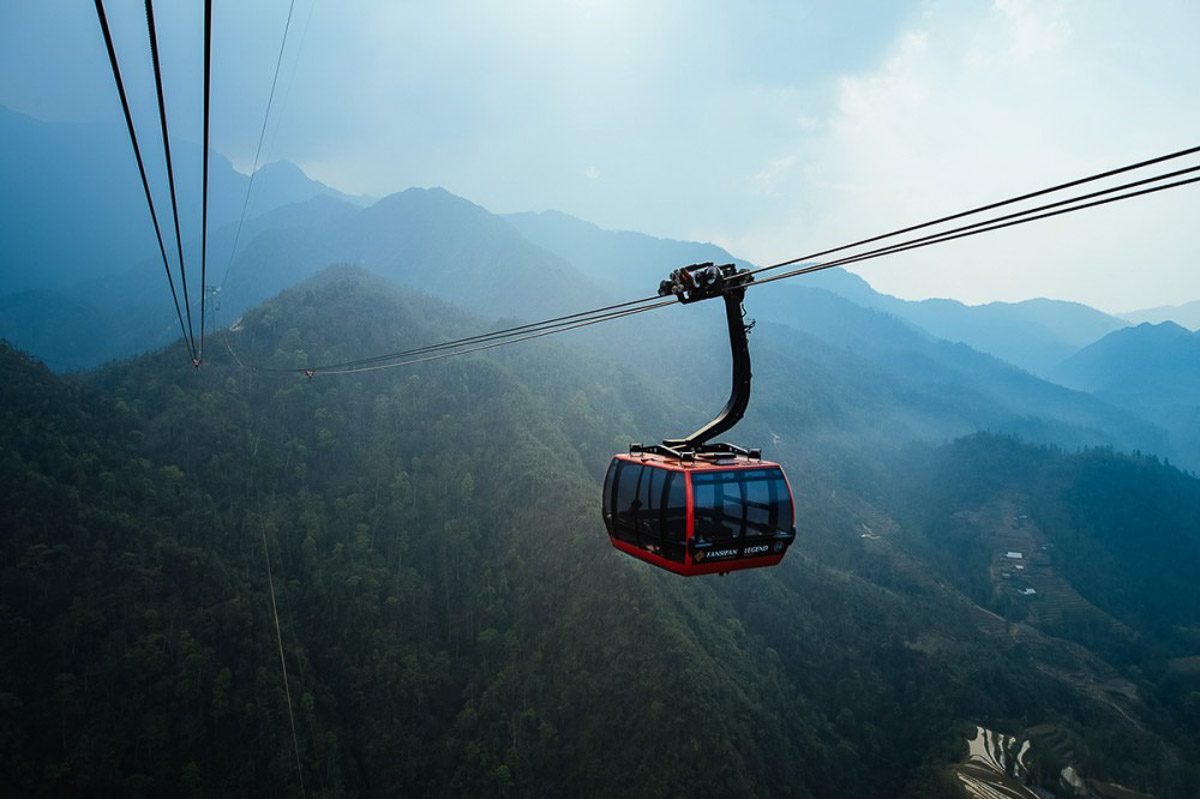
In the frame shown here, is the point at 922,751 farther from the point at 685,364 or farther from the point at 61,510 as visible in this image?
the point at 685,364

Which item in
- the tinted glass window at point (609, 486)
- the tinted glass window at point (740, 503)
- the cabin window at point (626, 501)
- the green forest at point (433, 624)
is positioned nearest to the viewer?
the tinted glass window at point (740, 503)

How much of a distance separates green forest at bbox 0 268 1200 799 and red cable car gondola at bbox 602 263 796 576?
49720mm

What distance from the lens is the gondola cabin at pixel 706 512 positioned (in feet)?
33.7

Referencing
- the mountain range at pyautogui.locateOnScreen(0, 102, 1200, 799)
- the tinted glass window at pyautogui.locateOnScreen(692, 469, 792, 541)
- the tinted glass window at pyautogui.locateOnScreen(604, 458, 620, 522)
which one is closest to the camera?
the tinted glass window at pyautogui.locateOnScreen(692, 469, 792, 541)

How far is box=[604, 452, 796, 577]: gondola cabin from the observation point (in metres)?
10.3

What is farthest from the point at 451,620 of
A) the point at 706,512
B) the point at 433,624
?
the point at 706,512

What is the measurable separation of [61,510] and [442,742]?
133 feet

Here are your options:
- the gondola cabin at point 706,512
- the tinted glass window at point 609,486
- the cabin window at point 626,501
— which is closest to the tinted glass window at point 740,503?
the gondola cabin at point 706,512

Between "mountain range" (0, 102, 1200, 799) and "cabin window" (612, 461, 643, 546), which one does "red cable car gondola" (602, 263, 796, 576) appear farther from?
"mountain range" (0, 102, 1200, 799)

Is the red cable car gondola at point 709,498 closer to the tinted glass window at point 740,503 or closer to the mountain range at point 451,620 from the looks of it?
the tinted glass window at point 740,503

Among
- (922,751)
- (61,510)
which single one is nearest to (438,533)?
(61,510)

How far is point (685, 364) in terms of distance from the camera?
177750 millimetres

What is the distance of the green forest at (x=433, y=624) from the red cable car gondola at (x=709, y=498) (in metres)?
49.7

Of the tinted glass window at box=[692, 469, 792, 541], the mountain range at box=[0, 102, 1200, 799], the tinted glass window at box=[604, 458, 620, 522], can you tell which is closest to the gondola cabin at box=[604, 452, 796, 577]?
the tinted glass window at box=[692, 469, 792, 541]
